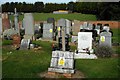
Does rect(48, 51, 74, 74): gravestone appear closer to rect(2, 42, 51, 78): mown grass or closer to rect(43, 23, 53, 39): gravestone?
rect(2, 42, 51, 78): mown grass

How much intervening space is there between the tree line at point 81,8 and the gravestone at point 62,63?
1245 inches

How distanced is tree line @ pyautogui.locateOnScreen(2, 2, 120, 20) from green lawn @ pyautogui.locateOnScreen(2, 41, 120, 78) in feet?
95.0

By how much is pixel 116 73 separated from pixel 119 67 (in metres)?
0.81

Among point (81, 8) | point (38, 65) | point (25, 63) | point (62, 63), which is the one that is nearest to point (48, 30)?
point (25, 63)

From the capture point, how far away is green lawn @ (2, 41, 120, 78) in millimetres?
11435

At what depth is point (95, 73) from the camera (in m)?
11.6

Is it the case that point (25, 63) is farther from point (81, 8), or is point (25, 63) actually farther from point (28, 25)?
point (81, 8)

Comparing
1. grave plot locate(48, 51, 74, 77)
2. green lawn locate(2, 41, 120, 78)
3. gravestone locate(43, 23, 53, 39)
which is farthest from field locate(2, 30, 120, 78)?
gravestone locate(43, 23, 53, 39)

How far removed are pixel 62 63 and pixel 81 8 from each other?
1927 inches

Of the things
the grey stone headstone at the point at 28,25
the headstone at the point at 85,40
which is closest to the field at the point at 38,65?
the headstone at the point at 85,40

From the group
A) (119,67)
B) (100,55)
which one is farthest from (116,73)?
(100,55)

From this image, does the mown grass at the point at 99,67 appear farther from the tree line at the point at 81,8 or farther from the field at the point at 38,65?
the tree line at the point at 81,8

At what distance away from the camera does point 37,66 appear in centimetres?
1264

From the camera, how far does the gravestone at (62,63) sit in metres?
11.3
